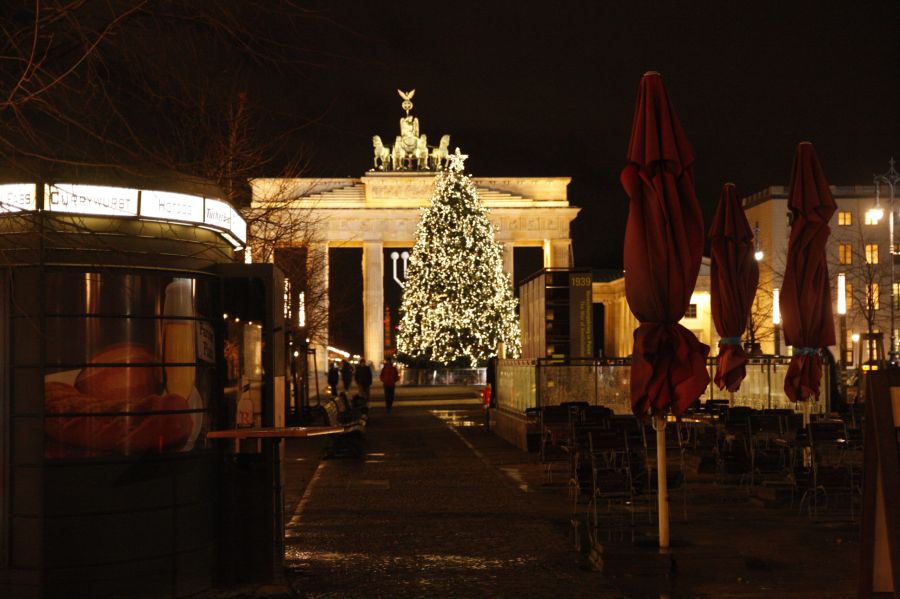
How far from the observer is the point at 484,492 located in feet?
54.3

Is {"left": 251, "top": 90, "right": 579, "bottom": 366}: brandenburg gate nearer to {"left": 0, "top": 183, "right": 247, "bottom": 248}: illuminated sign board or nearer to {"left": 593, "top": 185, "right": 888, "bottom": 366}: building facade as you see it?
{"left": 593, "top": 185, "right": 888, "bottom": 366}: building facade

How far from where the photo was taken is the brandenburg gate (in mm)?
97312

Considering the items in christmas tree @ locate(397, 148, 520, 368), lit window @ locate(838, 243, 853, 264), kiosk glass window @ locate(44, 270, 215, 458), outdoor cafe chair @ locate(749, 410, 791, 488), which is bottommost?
outdoor cafe chair @ locate(749, 410, 791, 488)

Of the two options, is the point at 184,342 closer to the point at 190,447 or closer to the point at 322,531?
the point at 190,447

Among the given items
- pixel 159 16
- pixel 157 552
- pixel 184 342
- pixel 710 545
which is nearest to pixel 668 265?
pixel 710 545

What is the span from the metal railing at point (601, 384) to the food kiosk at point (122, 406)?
1300cm

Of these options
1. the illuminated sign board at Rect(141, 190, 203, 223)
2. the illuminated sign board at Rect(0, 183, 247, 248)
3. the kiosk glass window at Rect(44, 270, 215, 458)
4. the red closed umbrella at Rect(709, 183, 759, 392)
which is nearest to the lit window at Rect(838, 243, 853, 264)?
the red closed umbrella at Rect(709, 183, 759, 392)

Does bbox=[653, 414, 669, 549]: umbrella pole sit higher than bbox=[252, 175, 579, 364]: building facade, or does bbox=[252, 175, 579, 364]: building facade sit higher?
bbox=[252, 175, 579, 364]: building facade

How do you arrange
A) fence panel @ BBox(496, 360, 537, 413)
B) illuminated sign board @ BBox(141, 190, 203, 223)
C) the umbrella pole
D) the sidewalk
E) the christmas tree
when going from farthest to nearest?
the christmas tree
fence panel @ BBox(496, 360, 537, 413)
the umbrella pole
the sidewalk
illuminated sign board @ BBox(141, 190, 203, 223)

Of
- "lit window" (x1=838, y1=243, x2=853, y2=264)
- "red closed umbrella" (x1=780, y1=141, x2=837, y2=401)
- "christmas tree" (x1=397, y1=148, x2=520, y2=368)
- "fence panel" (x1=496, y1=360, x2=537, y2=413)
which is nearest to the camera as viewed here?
"red closed umbrella" (x1=780, y1=141, x2=837, y2=401)

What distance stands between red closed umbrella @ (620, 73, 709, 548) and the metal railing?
11159mm

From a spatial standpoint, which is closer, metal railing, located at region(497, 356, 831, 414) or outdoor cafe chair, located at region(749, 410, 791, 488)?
outdoor cafe chair, located at region(749, 410, 791, 488)

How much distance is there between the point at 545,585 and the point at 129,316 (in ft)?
12.3

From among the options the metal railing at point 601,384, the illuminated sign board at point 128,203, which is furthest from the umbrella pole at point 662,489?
the metal railing at point 601,384
